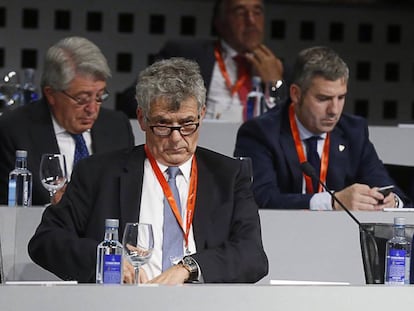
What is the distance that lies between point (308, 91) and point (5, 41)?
2.88 meters

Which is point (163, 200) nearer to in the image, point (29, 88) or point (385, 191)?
point (385, 191)

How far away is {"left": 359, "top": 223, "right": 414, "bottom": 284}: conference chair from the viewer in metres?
3.83

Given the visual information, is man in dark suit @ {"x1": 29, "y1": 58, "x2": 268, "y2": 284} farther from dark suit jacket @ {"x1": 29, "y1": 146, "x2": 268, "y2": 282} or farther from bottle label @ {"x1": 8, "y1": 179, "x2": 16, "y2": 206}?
bottle label @ {"x1": 8, "y1": 179, "x2": 16, "y2": 206}

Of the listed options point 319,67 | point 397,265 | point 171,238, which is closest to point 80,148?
point 319,67

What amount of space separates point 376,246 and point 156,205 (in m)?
0.67

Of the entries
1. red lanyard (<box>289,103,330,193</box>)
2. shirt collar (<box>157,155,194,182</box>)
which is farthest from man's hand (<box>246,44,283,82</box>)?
shirt collar (<box>157,155,194,182</box>)

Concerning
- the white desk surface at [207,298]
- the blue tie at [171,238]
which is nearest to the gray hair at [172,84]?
the blue tie at [171,238]

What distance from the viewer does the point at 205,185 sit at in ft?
13.1

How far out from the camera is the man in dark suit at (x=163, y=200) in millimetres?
3883

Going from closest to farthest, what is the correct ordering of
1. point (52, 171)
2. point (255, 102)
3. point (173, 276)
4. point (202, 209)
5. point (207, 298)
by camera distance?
point (207, 298) < point (173, 276) < point (202, 209) < point (52, 171) < point (255, 102)

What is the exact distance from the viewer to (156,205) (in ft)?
13.1

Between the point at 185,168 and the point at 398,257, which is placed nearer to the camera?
the point at 398,257

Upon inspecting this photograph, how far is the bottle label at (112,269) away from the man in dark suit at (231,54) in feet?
9.84

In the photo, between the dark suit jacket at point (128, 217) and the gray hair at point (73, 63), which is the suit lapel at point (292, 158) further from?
the dark suit jacket at point (128, 217)
